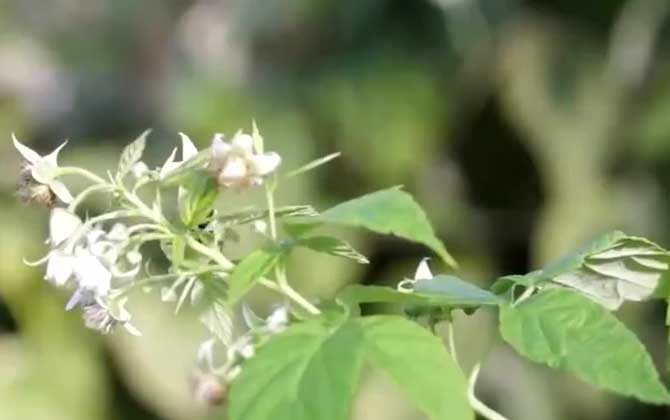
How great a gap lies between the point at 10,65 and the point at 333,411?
5.90ft

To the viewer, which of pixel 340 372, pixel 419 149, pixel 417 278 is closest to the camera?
pixel 340 372

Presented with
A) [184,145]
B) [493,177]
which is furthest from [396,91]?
[184,145]

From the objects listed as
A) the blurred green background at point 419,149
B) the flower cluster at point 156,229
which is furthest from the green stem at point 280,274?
the blurred green background at point 419,149

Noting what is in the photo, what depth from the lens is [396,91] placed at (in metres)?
1.82

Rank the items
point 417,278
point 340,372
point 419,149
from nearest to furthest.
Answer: point 340,372 → point 417,278 → point 419,149

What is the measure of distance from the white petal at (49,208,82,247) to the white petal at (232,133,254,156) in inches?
2.5

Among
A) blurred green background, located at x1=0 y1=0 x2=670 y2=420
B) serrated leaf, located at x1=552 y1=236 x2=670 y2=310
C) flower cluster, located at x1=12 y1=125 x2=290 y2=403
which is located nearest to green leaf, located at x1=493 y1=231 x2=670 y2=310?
serrated leaf, located at x1=552 y1=236 x2=670 y2=310

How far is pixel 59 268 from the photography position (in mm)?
473

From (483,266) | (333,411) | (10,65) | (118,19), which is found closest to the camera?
(333,411)

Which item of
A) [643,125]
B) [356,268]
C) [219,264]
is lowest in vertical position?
[356,268]

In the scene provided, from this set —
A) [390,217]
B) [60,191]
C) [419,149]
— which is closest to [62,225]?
[60,191]

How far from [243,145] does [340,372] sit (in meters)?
0.09

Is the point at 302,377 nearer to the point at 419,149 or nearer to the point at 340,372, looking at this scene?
the point at 340,372

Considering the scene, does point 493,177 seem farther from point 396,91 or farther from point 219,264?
point 219,264
